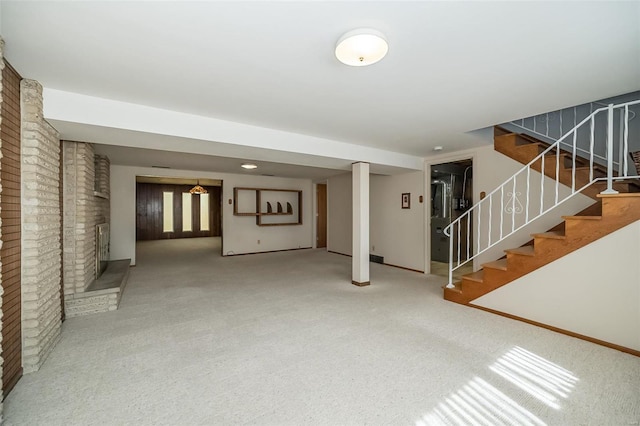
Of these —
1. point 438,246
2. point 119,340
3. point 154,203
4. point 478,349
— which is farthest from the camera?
point 154,203

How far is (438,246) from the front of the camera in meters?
6.95

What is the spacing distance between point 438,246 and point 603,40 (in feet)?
18.7

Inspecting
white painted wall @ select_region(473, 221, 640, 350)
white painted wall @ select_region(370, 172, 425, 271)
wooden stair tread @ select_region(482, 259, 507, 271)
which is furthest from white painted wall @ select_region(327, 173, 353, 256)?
white painted wall @ select_region(473, 221, 640, 350)

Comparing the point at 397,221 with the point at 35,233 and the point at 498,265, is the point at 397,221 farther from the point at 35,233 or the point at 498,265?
the point at 35,233

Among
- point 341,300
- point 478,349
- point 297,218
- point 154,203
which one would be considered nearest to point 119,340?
point 341,300

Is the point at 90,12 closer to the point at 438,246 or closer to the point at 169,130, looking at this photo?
the point at 169,130

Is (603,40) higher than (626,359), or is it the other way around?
(603,40)

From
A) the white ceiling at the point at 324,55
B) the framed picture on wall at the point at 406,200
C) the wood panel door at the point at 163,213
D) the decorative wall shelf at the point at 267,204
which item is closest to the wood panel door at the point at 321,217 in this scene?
the decorative wall shelf at the point at 267,204

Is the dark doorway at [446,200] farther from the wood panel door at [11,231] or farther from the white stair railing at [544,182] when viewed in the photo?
the wood panel door at [11,231]

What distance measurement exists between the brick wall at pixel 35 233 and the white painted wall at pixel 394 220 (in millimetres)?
5396

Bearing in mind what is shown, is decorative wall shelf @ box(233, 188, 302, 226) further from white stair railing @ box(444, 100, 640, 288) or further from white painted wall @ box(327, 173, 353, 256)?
white stair railing @ box(444, 100, 640, 288)

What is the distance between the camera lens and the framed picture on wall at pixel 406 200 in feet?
18.8

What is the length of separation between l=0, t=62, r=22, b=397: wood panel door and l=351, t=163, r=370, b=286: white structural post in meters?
3.83

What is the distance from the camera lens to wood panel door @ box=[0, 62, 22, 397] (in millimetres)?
1882
